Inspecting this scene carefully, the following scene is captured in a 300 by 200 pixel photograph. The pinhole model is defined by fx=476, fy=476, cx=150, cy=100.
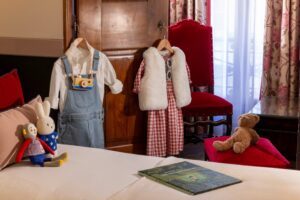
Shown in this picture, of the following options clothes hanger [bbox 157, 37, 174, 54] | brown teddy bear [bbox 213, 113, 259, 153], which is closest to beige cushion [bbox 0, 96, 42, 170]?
brown teddy bear [bbox 213, 113, 259, 153]

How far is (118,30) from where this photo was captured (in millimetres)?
3342

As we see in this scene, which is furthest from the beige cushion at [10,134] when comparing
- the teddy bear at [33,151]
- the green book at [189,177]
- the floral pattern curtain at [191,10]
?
the floral pattern curtain at [191,10]

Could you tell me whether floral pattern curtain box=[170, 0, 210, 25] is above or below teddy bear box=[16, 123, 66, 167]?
above

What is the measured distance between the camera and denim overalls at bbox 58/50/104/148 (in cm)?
310

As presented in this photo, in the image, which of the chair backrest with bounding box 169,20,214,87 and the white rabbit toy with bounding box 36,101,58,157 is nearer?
the white rabbit toy with bounding box 36,101,58,157

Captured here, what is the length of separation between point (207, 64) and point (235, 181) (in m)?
2.51

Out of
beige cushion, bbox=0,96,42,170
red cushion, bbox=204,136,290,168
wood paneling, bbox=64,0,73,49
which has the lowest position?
red cushion, bbox=204,136,290,168

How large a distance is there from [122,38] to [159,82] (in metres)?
0.41

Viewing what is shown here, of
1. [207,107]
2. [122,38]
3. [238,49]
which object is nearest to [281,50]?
[238,49]

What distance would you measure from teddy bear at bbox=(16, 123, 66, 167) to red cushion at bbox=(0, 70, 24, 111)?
332 mm

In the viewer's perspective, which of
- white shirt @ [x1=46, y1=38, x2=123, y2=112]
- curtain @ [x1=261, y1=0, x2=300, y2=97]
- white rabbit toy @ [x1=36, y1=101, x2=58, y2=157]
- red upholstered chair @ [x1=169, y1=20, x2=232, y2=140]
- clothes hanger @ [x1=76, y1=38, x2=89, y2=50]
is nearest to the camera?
white rabbit toy @ [x1=36, y1=101, x2=58, y2=157]

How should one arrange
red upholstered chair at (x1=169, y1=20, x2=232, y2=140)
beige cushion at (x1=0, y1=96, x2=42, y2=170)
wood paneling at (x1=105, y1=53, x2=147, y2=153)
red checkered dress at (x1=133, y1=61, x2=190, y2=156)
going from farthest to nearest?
1. red upholstered chair at (x1=169, y1=20, x2=232, y2=140)
2. red checkered dress at (x1=133, y1=61, x2=190, y2=156)
3. wood paneling at (x1=105, y1=53, x2=147, y2=153)
4. beige cushion at (x1=0, y1=96, x2=42, y2=170)

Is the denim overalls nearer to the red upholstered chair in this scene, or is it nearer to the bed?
the bed


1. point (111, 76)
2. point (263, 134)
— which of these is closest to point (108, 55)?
point (111, 76)
